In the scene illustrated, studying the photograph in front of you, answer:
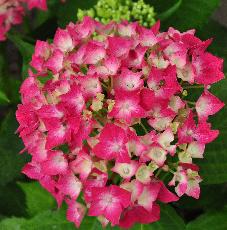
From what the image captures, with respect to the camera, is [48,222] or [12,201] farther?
[12,201]

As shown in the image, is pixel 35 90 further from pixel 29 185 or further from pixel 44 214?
pixel 29 185

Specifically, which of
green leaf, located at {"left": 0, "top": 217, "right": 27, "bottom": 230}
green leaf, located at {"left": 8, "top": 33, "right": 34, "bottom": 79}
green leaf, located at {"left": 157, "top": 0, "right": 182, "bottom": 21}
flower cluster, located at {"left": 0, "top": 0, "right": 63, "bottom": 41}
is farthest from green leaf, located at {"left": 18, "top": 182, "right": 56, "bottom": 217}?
green leaf, located at {"left": 157, "top": 0, "right": 182, "bottom": 21}

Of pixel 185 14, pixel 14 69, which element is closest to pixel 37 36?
pixel 14 69

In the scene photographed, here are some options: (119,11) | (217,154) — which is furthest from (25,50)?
(217,154)

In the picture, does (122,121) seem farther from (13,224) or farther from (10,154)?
(10,154)

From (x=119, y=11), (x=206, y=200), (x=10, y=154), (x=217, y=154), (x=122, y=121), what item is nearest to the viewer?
(x=122, y=121)

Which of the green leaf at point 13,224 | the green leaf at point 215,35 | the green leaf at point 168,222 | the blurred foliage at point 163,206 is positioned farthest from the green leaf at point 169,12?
the green leaf at point 13,224
